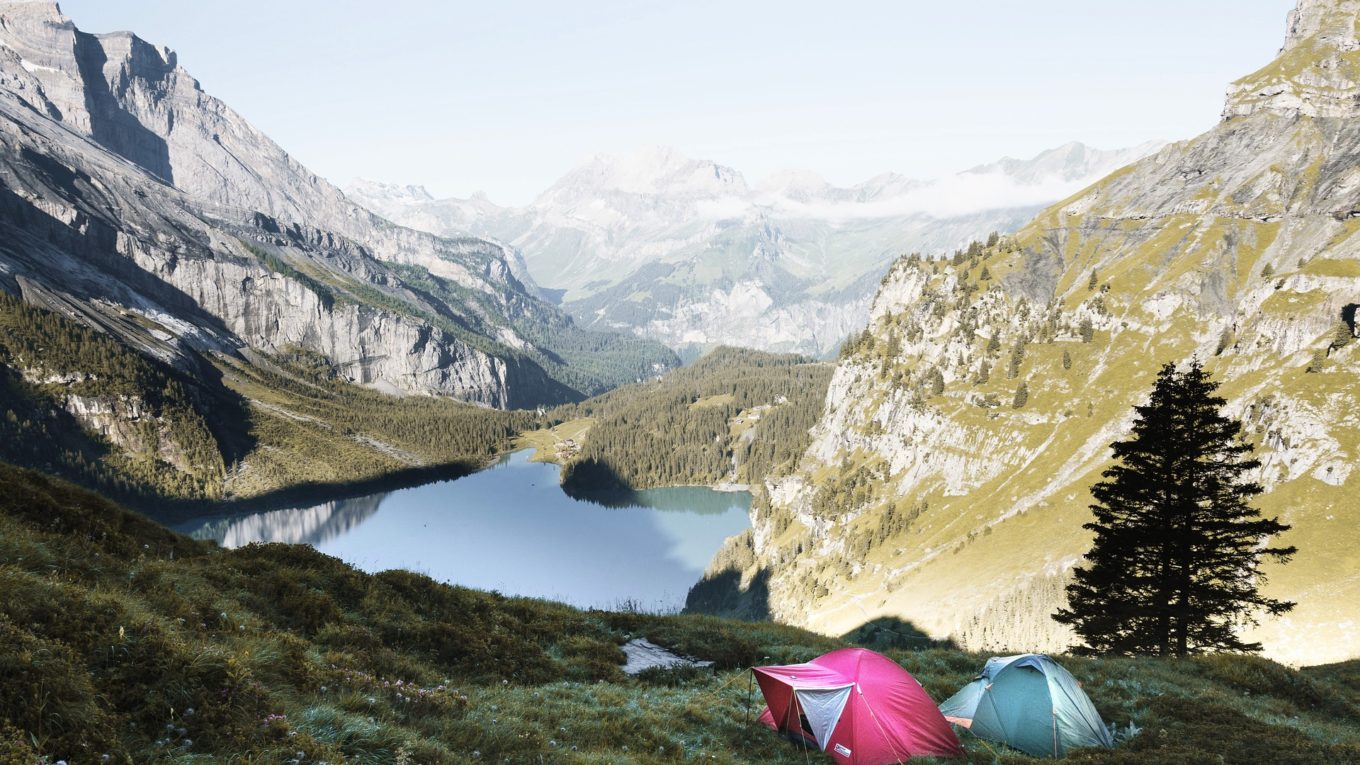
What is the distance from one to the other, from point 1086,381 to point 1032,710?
112 metres

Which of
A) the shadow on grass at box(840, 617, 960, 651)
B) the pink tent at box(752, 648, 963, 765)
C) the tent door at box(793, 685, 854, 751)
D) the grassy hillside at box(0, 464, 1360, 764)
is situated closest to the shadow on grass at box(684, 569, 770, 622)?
the shadow on grass at box(840, 617, 960, 651)

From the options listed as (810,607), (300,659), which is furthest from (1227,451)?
(810,607)

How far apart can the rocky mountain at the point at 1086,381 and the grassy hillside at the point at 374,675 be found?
39176 mm

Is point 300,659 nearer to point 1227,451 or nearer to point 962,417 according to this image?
point 1227,451

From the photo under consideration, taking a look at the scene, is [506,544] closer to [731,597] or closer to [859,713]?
[731,597]

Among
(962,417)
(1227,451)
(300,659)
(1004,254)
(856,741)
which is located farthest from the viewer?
(1004,254)

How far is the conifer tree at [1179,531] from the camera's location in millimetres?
29047

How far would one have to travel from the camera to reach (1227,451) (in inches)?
1152

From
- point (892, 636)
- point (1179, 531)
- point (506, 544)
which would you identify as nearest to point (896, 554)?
point (892, 636)

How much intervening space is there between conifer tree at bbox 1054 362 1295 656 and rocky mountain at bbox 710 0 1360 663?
74.6 feet

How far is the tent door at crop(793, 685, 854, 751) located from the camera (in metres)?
16.1

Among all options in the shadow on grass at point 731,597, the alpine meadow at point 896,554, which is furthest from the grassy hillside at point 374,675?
the shadow on grass at point 731,597

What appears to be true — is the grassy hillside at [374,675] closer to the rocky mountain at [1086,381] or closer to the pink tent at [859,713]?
the pink tent at [859,713]

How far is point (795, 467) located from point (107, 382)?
660ft
